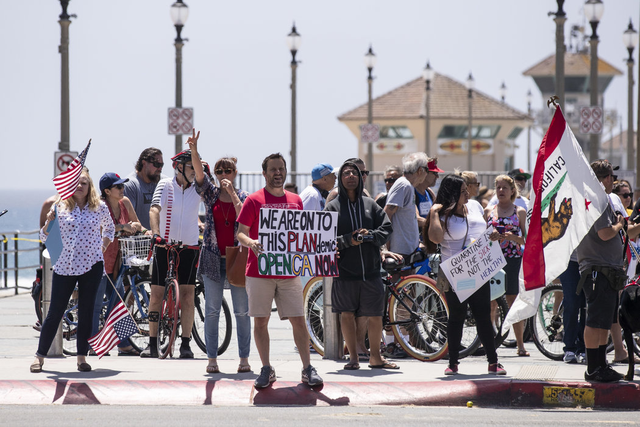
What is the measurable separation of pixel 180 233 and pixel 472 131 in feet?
175

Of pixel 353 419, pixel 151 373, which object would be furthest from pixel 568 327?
pixel 151 373

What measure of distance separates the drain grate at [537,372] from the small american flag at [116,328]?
3.73 meters

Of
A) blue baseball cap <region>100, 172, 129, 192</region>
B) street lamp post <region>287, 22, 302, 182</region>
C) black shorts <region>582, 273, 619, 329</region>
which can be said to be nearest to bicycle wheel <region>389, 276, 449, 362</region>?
black shorts <region>582, 273, 619, 329</region>

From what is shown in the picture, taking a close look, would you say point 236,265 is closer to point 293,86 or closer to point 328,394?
point 328,394

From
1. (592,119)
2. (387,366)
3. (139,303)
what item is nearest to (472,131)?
(592,119)

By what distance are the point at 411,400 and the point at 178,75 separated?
15285 mm

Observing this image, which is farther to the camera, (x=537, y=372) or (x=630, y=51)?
(x=630, y=51)

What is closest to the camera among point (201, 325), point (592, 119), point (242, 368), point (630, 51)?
point (242, 368)

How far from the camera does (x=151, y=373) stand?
29.2 ft

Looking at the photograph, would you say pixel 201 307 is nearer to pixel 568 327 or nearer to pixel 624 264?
pixel 568 327

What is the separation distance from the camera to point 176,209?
986cm

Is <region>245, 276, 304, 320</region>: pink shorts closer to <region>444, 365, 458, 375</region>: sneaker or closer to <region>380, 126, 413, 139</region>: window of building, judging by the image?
<region>444, 365, 458, 375</region>: sneaker

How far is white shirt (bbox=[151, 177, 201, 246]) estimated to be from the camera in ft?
32.3

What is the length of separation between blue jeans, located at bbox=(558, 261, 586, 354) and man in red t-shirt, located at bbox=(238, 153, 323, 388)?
3132mm
